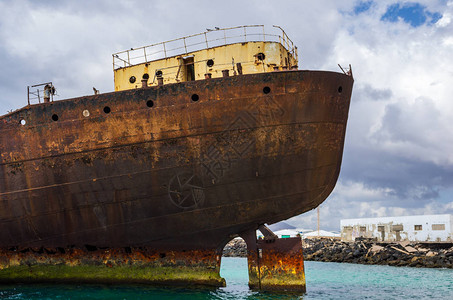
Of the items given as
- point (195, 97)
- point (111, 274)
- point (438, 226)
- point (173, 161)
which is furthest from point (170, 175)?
point (438, 226)

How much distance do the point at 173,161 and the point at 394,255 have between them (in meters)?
21.4

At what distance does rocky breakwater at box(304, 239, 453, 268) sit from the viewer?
24047mm

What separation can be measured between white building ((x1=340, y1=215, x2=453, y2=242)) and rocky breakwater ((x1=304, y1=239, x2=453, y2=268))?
5.00 m

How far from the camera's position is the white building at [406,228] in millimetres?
34281

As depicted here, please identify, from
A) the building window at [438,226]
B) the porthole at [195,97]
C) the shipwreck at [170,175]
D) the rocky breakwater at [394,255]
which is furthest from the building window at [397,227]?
the porthole at [195,97]

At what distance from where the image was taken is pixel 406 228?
36.3 m

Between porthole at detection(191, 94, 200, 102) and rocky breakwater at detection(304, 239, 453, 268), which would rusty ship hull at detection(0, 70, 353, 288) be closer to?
porthole at detection(191, 94, 200, 102)

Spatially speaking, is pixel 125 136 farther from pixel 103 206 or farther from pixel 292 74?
pixel 292 74

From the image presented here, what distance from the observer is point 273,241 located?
33.2ft

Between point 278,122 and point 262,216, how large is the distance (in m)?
2.34

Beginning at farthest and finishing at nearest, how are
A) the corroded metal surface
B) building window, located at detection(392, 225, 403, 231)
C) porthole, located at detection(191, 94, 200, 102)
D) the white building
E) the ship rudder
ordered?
building window, located at detection(392, 225, 403, 231), the white building, the corroded metal surface, the ship rudder, porthole, located at detection(191, 94, 200, 102)

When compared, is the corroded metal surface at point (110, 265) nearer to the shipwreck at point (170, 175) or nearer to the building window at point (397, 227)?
the shipwreck at point (170, 175)

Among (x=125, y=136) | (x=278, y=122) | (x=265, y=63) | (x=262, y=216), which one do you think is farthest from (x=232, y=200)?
(x=265, y=63)

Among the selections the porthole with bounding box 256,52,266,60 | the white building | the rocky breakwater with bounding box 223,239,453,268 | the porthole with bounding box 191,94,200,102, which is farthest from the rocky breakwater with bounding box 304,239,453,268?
the porthole with bounding box 191,94,200,102
